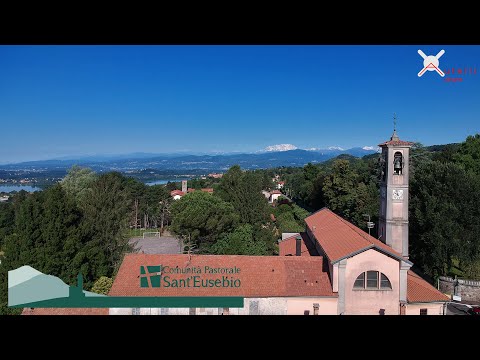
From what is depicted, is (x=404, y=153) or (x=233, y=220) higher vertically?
(x=404, y=153)

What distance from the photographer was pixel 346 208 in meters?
26.3

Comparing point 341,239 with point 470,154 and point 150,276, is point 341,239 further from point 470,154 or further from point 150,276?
point 470,154

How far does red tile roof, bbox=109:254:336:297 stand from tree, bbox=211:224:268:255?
371 cm

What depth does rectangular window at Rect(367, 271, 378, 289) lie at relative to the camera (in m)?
10.3

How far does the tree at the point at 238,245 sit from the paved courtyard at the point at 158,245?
4431 millimetres

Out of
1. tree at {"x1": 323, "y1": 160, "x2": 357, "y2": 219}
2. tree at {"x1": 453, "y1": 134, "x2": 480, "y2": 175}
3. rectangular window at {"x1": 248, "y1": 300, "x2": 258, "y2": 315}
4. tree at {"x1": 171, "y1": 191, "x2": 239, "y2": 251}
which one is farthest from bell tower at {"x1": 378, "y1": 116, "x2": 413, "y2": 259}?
tree at {"x1": 323, "y1": 160, "x2": 357, "y2": 219}

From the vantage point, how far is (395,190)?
12.5m

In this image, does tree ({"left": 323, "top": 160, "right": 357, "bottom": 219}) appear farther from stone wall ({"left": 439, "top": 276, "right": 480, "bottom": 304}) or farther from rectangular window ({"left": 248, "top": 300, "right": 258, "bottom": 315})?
rectangular window ({"left": 248, "top": 300, "right": 258, "bottom": 315})

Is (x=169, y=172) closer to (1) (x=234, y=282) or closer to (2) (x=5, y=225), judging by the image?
(2) (x=5, y=225)

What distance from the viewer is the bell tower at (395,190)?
40.7 feet
